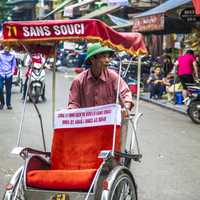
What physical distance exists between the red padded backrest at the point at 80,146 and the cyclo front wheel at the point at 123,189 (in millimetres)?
330

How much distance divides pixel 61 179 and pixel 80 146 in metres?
0.58

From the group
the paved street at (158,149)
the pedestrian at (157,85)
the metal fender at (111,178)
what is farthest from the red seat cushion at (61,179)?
the pedestrian at (157,85)

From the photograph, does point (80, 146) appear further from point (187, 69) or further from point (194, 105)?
point (187, 69)

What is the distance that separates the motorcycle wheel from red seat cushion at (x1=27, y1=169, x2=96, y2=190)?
8871mm

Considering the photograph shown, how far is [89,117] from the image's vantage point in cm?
Answer: 604

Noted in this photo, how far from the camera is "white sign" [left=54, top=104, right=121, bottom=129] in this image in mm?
5914

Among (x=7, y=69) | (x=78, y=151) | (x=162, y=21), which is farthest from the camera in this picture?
(x=162, y=21)

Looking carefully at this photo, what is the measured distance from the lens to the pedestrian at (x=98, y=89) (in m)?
6.25

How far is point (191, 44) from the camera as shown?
71.1ft

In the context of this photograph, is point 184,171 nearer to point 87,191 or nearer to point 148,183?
point 148,183

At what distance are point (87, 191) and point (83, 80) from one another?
4.46ft

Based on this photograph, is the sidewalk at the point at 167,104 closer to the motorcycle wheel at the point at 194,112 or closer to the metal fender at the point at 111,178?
the motorcycle wheel at the point at 194,112

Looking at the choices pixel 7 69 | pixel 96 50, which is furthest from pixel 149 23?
pixel 96 50

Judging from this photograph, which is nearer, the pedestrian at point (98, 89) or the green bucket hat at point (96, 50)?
the green bucket hat at point (96, 50)
